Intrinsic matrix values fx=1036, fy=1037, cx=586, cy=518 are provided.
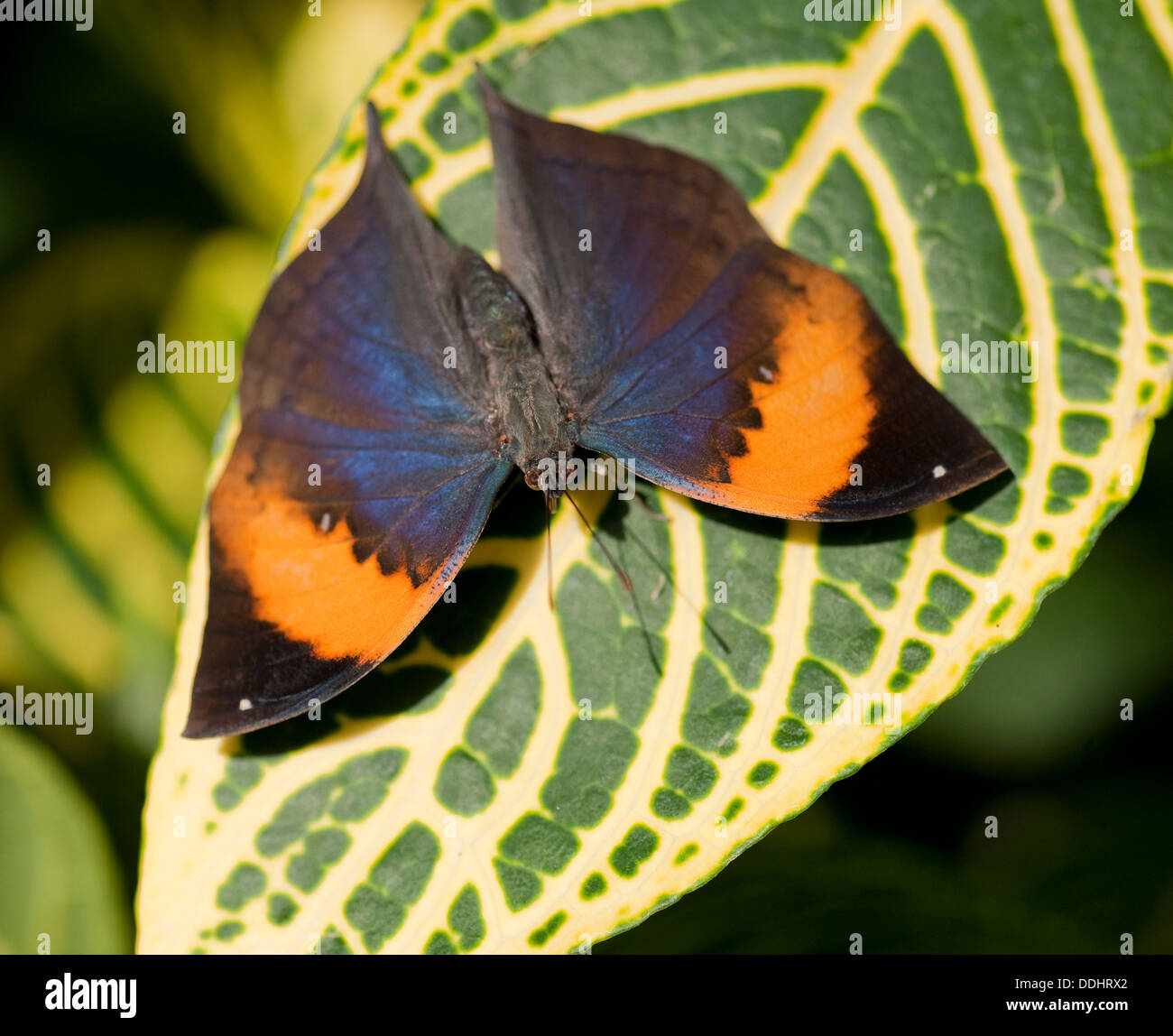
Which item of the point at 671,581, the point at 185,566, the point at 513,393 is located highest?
the point at 513,393

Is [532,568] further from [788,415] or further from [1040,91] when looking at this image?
[1040,91]

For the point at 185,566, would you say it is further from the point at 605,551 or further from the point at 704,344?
the point at 704,344

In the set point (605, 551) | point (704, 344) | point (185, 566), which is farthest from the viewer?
point (185, 566)

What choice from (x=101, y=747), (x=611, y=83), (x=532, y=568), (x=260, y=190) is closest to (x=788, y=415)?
(x=532, y=568)

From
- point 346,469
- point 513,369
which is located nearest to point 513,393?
point 513,369

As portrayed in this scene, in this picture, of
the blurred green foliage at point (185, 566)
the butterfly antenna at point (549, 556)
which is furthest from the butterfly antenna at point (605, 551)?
the blurred green foliage at point (185, 566)

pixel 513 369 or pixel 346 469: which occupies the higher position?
pixel 513 369
